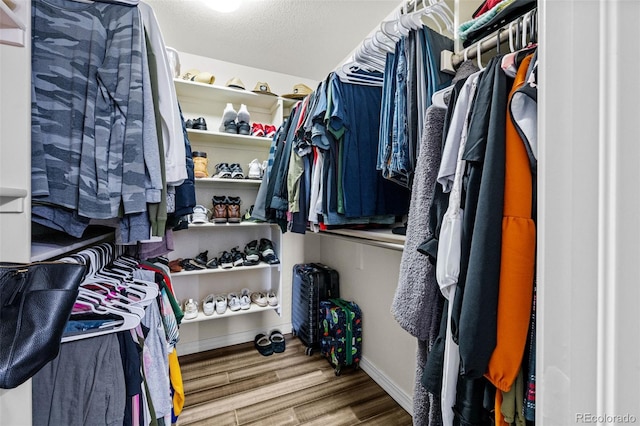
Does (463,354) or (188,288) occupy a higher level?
(463,354)

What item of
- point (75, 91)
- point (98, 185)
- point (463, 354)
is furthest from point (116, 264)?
point (463, 354)

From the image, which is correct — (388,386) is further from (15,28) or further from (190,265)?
(15,28)

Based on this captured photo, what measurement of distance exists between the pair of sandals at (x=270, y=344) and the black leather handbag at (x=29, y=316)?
72.8 inches

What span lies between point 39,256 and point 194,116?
184cm

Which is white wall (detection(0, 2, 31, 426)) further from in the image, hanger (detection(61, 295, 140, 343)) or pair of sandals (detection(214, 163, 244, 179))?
pair of sandals (detection(214, 163, 244, 179))

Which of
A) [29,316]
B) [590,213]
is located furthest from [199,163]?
[590,213]

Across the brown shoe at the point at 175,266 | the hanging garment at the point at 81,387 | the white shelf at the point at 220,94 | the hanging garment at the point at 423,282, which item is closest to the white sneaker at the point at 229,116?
the white shelf at the point at 220,94

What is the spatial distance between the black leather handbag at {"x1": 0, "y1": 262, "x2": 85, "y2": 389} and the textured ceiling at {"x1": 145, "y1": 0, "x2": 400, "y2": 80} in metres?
1.78

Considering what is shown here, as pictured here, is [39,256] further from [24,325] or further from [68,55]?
[68,55]

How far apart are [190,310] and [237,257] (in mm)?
480

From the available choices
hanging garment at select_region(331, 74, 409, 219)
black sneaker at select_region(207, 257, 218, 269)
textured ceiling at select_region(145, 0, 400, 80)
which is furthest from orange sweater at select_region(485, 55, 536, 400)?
black sneaker at select_region(207, 257, 218, 269)

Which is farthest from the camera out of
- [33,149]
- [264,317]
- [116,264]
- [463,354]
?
[264,317]

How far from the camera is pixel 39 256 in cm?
60

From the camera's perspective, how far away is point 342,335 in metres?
1.85
